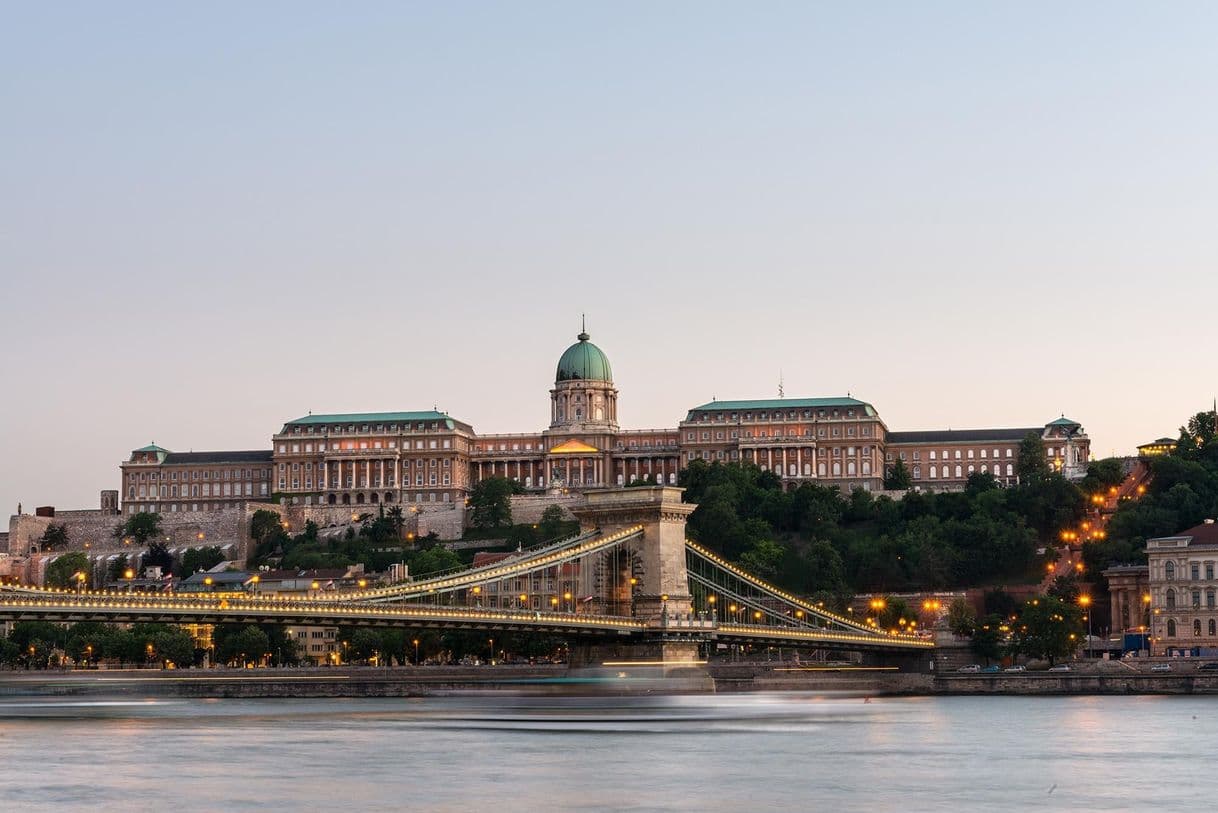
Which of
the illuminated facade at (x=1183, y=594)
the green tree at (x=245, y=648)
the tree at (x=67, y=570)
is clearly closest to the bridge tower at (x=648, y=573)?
the illuminated facade at (x=1183, y=594)

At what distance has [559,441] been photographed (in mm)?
151125

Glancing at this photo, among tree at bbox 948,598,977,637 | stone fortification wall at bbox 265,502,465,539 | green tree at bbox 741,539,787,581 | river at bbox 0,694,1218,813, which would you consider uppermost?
stone fortification wall at bbox 265,502,465,539

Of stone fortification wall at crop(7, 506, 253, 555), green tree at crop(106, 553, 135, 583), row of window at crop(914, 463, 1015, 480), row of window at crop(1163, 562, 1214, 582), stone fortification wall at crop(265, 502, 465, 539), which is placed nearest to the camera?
row of window at crop(1163, 562, 1214, 582)

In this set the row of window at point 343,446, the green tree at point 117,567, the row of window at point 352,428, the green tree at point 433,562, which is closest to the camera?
the green tree at point 433,562

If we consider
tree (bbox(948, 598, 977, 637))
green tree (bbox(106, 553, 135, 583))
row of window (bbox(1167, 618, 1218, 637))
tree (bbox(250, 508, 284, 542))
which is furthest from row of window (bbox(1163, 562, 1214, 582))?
tree (bbox(250, 508, 284, 542))

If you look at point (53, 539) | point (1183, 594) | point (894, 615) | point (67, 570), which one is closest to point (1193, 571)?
point (1183, 594)

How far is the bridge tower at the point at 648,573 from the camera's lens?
62.5m

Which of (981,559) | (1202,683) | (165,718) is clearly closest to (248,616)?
(165,718)

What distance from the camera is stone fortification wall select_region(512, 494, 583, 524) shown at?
134500 millimetres

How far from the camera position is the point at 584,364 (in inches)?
6137

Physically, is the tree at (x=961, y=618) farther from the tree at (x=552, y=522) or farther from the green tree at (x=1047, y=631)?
the tree at (x=552, y=522)

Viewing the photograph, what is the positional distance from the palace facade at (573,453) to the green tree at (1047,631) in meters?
56.1

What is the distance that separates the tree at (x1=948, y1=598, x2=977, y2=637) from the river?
2394 centimetres

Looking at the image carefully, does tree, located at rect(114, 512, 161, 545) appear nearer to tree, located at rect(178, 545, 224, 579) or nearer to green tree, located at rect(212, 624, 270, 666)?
tree, located at rect(178, 545, 224, 579)
